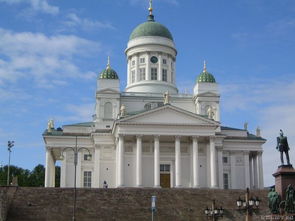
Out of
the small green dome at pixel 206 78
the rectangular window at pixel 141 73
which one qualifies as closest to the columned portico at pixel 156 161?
the small green dome at pixel 206 78

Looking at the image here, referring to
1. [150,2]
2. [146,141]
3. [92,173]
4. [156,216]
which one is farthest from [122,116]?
[150,2]

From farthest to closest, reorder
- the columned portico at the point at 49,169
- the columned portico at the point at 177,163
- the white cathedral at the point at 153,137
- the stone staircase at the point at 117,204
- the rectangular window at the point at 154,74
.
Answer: the rectangular window at the point at 154,74 < the columned portico at the point at 49,169 < the white cathedral at the point at 153,137 < the columned portico at the point at 177,163 < the stone staircase at the point at 117,204

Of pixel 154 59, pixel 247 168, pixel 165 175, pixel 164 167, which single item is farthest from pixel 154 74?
pixel 247 168

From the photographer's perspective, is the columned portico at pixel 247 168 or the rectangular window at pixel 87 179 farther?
the columned portico at pixel 247 168

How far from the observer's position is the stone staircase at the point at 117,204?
145 feet

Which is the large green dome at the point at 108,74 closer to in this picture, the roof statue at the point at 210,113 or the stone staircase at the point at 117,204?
the roof statue at the point at 210,113

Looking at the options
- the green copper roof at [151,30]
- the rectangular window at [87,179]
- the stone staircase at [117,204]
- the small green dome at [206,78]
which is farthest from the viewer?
the green copper roof at [151,30]

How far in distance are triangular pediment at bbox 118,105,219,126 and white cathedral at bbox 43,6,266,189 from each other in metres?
0.11

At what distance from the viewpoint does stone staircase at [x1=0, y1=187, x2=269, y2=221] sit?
44.1m

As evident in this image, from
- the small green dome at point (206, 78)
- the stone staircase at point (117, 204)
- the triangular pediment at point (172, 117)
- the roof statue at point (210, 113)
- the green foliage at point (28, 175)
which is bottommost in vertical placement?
the stone staircase at point (117, 204)

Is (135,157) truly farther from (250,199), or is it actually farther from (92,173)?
(250,199)

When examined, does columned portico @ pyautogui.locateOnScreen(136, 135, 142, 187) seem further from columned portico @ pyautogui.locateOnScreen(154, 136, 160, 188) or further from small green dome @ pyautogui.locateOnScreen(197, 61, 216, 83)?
small green dome @ pyautogui.locateOnScreen(197, 61, 216, 83)

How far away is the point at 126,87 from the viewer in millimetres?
75188

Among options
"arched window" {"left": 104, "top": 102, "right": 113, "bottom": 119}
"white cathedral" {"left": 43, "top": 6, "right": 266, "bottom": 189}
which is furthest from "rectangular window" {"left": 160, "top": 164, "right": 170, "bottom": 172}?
"arched window" {"left": 104, "top": 102, "right": 113, "bottom": 119}
